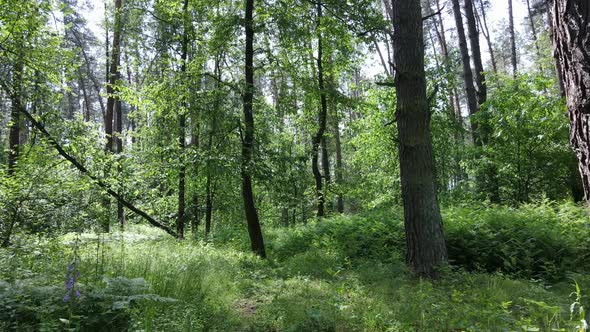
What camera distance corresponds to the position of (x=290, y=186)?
34.0ft

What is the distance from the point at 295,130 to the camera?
19.2 m

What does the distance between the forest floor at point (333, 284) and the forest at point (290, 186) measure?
3 cm

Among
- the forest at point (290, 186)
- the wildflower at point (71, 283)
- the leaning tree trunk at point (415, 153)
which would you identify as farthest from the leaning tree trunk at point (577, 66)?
the wildflower at point (71, 283)

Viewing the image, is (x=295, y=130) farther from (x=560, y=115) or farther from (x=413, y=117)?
(x=413, y=117)

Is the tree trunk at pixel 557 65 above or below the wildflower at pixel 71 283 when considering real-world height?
above

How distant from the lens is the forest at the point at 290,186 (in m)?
3.62

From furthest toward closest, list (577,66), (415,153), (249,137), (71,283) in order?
(249,137), (415,153), (71,283), (577,66)

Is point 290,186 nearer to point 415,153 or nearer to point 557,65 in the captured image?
point 415,153

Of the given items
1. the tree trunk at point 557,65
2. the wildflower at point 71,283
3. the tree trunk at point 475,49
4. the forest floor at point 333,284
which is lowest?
the forest floor at point 333,284

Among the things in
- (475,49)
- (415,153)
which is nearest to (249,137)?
(415,153)

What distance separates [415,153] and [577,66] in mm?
3521

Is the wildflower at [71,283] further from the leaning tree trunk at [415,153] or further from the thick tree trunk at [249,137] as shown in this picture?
the thick tree trunk at [249,137]

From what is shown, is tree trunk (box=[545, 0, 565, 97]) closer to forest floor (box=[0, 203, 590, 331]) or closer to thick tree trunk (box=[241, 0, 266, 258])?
forest floor (box=[0, 203, 590, 331])

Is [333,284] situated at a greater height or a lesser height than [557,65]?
lesser
